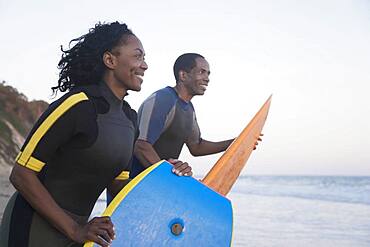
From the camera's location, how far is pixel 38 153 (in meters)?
1.84

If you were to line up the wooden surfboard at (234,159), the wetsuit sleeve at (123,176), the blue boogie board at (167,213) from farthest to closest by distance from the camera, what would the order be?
the wooden surfboard at (234,159) → the wetsuit sleeve at (123,176) → the blue boogie board at (167,213)

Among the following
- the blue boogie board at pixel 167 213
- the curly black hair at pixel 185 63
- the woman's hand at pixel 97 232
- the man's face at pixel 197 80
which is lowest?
the woman's hand at pixel 97 232

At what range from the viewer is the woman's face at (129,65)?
218cm

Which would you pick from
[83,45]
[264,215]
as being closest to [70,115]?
[83,45]

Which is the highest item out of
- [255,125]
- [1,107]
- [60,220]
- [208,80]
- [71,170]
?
[1,107]

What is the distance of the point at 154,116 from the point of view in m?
3.63

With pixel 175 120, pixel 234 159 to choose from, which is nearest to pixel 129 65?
pixel 234 159

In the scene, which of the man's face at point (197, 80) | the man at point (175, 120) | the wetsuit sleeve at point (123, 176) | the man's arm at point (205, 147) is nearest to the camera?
the wetsuit sleeve at point (123, 176)

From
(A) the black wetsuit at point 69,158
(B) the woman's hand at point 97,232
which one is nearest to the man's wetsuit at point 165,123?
(A) the black wetsuit at point 69,158

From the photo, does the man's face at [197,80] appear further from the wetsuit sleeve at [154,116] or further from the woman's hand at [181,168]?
the woman's hand at [181,168]

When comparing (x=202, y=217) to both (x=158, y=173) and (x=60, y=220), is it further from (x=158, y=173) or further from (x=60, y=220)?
(x=60, y=220)

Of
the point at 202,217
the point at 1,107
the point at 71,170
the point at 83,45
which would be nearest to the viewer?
the point at 71,170

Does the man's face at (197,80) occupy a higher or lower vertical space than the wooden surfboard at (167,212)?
higher

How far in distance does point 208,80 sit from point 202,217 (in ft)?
6.10
